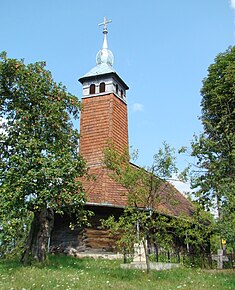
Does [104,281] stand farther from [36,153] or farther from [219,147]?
[219,147]

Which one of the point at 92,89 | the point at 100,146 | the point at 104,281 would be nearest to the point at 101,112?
the point at 92,89

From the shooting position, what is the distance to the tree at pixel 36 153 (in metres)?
10.8

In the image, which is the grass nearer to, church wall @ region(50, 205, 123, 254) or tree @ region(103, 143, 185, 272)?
tree @ region(103, 143, 185, 272)

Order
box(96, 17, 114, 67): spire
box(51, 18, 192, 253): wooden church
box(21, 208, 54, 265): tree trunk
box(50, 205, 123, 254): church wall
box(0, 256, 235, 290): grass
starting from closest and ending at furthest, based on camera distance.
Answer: box(0, 256, 235, 290): grass → box(21, 208, 54, 265): tree trunk → box(50, 205, 123, 254): church wall → box(51, 18, 192, 253): wooden church → box(96, 17, 114, 67): spire

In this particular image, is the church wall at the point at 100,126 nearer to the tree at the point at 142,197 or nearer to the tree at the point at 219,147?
the tree at the point at 219,147

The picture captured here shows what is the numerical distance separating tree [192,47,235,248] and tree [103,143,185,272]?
2587 mm

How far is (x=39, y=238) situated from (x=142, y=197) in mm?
4575

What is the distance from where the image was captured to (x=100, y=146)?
797 inches

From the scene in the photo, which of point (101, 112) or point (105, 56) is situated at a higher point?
point (105, 56)

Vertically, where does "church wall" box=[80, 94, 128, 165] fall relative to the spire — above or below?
below

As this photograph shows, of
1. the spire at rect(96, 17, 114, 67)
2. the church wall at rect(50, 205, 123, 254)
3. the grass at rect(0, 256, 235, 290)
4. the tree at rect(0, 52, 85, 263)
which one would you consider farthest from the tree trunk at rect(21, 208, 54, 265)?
the spire at rect(96, 17, 114, 67)

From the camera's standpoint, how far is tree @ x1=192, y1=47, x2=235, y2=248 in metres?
12.5

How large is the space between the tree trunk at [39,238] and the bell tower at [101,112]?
22.9ft

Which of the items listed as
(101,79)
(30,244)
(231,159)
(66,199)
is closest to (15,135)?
(66,199)
